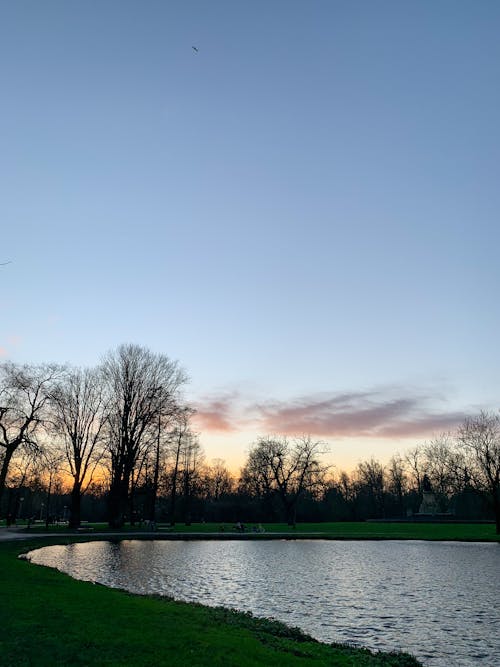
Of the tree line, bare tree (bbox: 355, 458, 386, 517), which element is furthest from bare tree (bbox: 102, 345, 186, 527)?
bare tree (bbox: 355, 458, 386, 517)

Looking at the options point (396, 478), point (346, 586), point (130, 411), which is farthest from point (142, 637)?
point (396, 478)

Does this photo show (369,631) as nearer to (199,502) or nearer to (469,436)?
(469,436)

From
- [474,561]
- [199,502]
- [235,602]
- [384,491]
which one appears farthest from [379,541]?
[384,491]

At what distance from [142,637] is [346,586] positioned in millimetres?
12705

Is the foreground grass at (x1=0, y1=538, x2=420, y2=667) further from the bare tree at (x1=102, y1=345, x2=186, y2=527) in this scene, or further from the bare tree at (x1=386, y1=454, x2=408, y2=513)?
the bare tree at (x1=386, y1=454, x2=408, y2=513)

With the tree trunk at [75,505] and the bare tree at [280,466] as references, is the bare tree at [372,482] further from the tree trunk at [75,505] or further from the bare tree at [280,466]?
the tree trunk at [75,505]

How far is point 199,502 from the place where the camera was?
101125 mm

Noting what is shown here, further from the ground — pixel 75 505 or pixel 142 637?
pixel 75 505

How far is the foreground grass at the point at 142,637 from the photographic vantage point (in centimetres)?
926

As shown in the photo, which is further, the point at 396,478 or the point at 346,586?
the point at 396,478

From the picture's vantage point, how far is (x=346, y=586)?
21.2 metres

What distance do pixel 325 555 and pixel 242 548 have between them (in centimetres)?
780

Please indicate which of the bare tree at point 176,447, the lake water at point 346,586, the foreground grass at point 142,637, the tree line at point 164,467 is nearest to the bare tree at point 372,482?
the tree line at point 164,467

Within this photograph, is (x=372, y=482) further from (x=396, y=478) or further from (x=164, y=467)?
(x=164, y=467)
